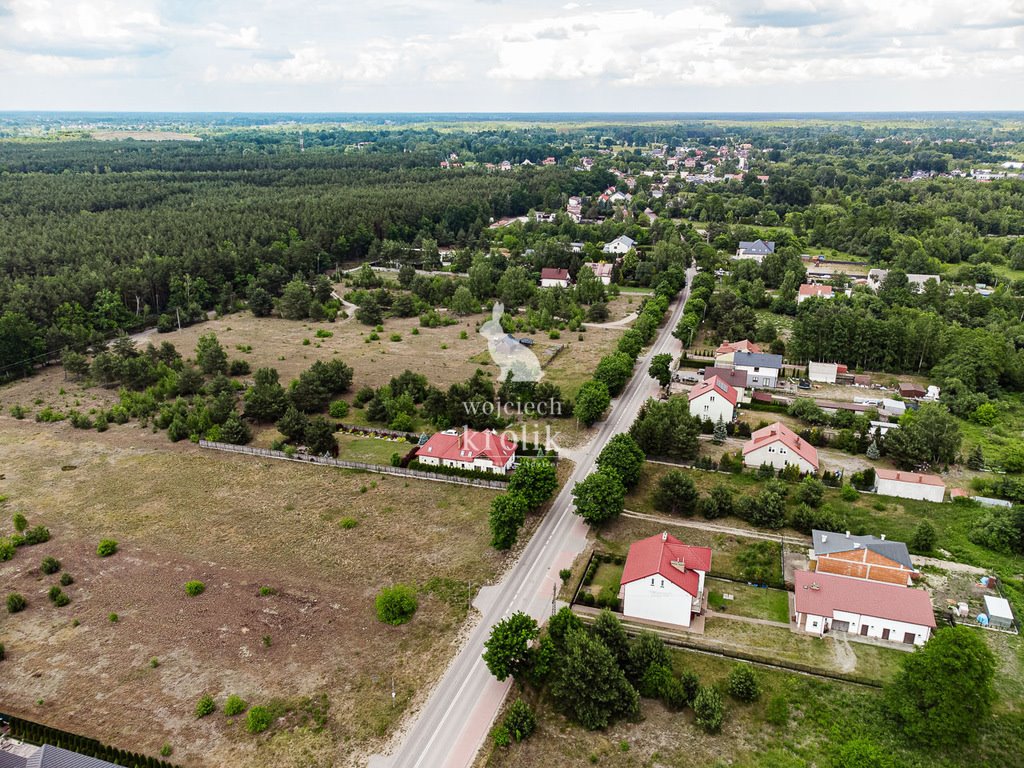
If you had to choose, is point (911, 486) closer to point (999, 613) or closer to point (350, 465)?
point (999, 613)

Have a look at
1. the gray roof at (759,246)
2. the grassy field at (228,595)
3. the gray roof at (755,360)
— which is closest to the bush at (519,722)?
the grassy field at (228,595)

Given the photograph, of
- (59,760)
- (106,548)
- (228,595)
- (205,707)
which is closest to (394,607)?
(205,707)

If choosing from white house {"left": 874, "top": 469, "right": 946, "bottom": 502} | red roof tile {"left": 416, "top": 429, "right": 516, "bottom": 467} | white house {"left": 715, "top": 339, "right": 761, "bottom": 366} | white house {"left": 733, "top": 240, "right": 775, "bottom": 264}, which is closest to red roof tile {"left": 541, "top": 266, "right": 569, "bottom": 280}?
white house {"left": 733, "top": 240, "right": 775, "bottom": 264}

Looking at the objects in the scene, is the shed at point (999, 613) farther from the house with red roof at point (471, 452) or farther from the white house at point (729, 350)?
the white house at point (729, 350)

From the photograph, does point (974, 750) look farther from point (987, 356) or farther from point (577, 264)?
point (577, 264)

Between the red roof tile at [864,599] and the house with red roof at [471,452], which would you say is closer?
the red roof tile at [864,599]

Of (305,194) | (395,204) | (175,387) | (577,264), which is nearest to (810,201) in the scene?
(577,264)
